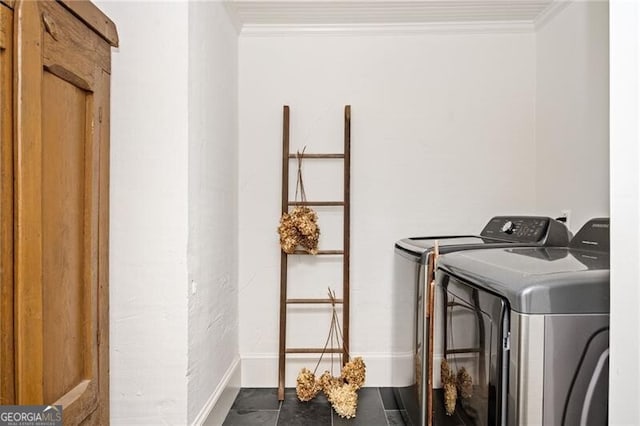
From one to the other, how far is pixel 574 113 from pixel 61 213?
7.52 feet

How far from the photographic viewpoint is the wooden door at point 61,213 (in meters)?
0.99

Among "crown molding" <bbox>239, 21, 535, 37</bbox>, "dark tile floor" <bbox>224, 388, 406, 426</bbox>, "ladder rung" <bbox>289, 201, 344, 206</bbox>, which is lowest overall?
"dark tile floor" <bbox>224, 388, 406, 426</bbox>

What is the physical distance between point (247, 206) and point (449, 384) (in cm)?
163

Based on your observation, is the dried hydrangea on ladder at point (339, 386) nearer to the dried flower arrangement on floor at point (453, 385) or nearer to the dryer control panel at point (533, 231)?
the dried flower arrangement on floor at point (453, 385)

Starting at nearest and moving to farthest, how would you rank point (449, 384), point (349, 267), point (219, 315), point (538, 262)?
point (538, 262), point (449, 384), point (219, 315), point (349, 267)

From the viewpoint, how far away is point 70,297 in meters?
1.21

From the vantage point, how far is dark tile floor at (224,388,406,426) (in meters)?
2.36

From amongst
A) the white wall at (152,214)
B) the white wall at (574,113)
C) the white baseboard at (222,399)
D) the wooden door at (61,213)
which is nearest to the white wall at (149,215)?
the white wall at (152,214)

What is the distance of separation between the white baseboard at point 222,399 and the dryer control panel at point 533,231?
154 cm

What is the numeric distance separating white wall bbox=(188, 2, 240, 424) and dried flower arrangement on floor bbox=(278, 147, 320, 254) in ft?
0.97

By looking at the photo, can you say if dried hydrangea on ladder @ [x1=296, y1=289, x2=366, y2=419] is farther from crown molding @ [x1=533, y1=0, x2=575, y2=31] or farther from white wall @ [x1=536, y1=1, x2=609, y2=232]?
crown molding @ [x1=533, y1=0, x2=575, y2=31]

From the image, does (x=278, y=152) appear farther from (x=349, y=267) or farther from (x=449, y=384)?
(x=449, y=384)

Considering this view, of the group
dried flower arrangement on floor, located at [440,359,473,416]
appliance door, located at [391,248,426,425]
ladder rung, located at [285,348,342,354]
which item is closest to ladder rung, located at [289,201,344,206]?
appliance door, located at [391,248,426,425]

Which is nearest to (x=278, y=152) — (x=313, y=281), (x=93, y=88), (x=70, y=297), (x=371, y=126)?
(x=371, y=126)
